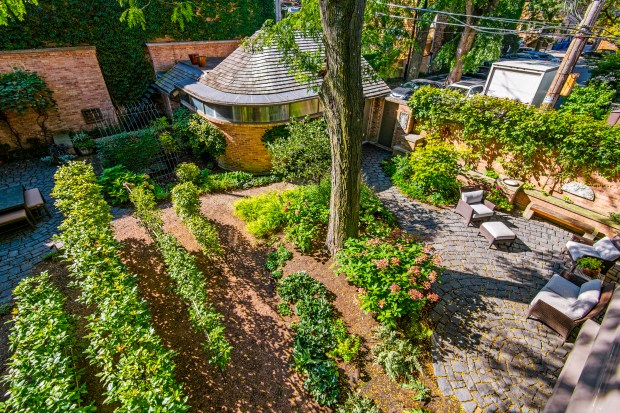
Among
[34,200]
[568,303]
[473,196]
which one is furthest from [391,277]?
[34,200]

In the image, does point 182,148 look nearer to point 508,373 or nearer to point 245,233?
point 245,233

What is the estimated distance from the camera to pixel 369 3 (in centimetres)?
798

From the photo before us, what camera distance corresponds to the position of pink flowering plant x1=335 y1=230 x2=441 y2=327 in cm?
549

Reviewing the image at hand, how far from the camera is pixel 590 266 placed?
22.5 feet

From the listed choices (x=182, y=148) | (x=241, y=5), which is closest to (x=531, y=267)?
(x=182, y=148)

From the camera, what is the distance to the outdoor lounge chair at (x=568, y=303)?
5457mm

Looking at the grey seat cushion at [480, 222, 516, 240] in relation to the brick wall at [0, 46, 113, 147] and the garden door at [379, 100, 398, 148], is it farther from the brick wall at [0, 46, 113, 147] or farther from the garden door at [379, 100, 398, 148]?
the brick wall at [0, 46, 113, 147]

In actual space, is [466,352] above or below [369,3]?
below

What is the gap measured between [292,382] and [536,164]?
1033 centimetres

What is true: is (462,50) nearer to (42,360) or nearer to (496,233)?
(496,233)

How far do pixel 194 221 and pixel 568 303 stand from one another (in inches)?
333

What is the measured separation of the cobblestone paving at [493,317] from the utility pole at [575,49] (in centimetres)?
440

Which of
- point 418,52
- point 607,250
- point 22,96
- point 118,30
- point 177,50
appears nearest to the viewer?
point 607,250

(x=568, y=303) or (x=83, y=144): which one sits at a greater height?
Result: (x=568, y=303)
